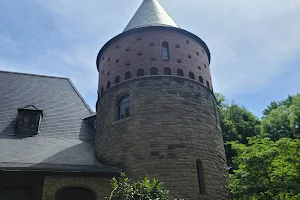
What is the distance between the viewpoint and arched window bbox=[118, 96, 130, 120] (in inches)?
532

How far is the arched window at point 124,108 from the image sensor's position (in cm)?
1351

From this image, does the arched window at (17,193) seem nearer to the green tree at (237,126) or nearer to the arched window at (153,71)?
the arched window at (153,71)

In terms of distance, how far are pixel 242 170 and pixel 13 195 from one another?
9.15 metres

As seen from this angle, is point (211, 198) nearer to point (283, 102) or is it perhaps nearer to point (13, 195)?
point (13, 195)

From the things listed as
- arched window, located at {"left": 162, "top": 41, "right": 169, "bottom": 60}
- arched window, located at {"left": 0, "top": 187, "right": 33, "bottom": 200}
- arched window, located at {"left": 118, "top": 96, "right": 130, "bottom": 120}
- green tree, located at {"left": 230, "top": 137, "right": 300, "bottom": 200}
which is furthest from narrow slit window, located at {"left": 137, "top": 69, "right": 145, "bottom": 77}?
arched window, located at {"left": 0, "top": 187, "right": 33, "bottom": 200}

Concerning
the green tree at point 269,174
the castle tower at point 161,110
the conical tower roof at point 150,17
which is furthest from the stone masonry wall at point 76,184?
the conical tower roof at point 150,17

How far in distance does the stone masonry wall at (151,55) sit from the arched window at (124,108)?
39.3 inches

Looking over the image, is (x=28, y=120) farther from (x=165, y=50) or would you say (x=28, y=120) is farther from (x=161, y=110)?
(x=165, y=50)

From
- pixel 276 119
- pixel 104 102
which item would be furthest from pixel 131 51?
pixel 276 119

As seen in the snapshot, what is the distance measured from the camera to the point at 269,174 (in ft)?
39.2

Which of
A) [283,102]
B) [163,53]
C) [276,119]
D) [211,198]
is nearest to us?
[211,198]

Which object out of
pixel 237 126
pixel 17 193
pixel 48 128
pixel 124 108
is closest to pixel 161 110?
pixel 124 108

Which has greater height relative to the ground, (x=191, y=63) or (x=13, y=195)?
(x=191, y=63)

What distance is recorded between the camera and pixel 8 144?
42.0ft
